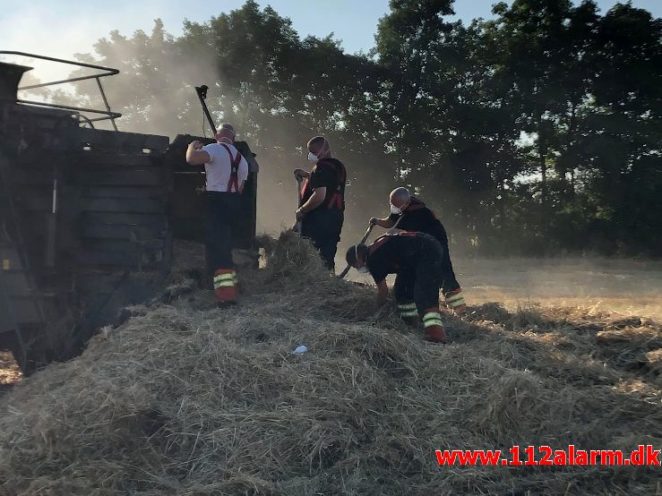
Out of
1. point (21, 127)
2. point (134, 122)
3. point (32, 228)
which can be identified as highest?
point (134, 122)

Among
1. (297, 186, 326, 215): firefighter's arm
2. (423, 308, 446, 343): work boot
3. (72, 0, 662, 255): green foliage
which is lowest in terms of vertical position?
(423, 308, 446, 343): work boot

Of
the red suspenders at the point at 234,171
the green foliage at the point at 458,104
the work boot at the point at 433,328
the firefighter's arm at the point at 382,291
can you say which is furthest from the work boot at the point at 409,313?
the green foliage at the point at 458,104

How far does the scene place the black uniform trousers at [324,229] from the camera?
21.5 feet

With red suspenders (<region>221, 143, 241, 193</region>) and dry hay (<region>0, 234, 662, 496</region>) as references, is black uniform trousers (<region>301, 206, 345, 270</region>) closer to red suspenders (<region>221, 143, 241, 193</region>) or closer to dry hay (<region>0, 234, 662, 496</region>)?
red suspenders (<region>221, 143, 241, 193</region>)

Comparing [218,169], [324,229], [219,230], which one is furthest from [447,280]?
[218,169]

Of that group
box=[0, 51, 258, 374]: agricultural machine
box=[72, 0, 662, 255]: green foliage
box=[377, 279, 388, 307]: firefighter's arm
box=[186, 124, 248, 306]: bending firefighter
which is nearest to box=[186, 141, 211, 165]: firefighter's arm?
box=[186, 124, 248, 306]: bending firefighter

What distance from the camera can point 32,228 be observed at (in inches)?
218

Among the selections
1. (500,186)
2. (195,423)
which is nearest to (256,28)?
(500,186)

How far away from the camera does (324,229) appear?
6.58 meters

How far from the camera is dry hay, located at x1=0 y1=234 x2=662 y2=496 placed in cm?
300

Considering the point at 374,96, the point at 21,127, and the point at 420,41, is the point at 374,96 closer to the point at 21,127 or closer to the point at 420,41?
the point at 420,41

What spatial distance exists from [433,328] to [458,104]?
2077 centimetres

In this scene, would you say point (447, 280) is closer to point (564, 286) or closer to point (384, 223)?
point (384, 223)

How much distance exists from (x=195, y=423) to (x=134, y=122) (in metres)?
23.3
